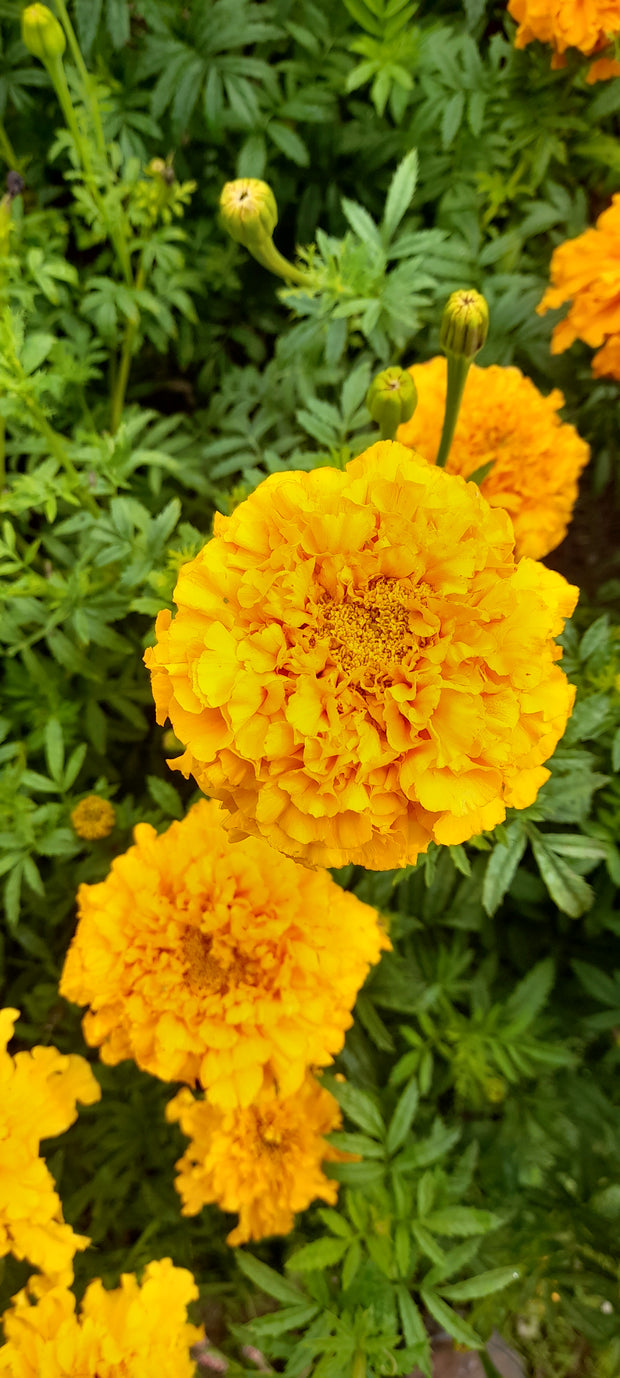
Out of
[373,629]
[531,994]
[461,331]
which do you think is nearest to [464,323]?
[461,331]

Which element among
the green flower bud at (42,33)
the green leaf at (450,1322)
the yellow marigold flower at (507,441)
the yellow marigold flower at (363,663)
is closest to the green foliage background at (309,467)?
the green leaf at (450,1322)

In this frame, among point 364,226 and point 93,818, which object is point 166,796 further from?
point 364,226

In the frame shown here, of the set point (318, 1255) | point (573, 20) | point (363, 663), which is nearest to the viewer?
point (363, 663)

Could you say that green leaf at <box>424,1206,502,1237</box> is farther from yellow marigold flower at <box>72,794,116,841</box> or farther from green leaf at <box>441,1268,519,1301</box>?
yellow marigold flower at <box>72,794,116,841</box>

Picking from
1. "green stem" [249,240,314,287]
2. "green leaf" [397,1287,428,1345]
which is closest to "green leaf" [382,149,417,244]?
"green stem" [249,240,314,287]

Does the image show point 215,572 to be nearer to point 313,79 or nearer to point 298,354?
point 298,354

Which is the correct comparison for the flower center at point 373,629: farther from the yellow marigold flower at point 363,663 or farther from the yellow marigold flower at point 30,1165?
the yellow marigold flower at point 30,1165
